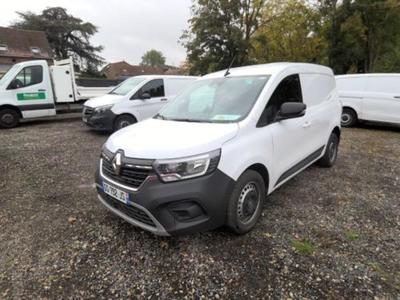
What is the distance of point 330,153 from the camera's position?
461cm

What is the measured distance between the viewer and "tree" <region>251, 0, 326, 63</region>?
21.2 m

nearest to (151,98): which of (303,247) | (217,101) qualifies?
(217,101)

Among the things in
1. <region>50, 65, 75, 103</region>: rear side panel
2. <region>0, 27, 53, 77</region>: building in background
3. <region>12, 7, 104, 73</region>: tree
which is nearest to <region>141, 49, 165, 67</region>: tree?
<region>12, 7, 104, 73</region>: tree

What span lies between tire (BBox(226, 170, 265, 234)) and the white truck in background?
8574 mm

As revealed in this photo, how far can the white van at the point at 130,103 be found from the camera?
6.87 metres

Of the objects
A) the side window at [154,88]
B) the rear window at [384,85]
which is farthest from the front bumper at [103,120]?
the rear window at [384,85]

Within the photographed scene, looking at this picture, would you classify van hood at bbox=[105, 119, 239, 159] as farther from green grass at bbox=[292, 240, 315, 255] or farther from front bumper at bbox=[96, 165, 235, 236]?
green grass at bbox=[292, 240, 315, 255]

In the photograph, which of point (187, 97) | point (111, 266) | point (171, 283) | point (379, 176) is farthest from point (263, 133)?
point (379, 176)

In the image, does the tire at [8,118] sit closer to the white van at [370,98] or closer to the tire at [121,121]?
the tire at [121,121]

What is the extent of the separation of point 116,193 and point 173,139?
739 mm

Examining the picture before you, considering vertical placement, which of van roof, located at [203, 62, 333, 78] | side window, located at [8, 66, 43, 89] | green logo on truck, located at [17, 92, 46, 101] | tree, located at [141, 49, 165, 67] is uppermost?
tree, located at [141, 49, 165, 67]

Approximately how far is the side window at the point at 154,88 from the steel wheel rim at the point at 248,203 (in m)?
5.42

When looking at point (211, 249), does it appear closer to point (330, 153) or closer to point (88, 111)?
point (330, 153)

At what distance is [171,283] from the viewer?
213 cm
